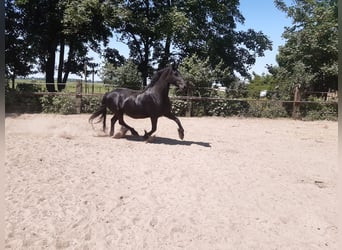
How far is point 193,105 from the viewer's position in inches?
579

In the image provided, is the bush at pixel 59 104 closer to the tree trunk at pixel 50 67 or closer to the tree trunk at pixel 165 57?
the tree trunk at pixel 50 67

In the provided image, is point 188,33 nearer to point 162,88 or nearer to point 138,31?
point 138,31

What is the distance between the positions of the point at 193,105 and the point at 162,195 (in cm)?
1056

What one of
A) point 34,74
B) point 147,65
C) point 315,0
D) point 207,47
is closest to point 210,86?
point 207,47

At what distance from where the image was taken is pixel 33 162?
527 centimetres

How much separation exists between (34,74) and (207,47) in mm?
9224

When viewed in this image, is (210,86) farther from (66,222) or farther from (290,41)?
(66,222)

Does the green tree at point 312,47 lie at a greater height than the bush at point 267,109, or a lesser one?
greater

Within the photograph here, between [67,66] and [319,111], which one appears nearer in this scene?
[319,111]

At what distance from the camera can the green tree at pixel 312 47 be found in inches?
648

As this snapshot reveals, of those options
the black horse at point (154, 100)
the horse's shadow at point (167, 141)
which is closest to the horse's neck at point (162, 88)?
the black horse at point (154, 100)

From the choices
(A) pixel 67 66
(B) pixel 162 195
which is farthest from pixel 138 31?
(B) pixel 162 195

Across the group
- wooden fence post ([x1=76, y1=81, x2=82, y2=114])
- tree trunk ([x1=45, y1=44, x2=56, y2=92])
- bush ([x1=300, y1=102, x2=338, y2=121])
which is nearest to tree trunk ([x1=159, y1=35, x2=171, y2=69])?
tree trunk ([x1=45, y1=44, x2=56, y2=92])

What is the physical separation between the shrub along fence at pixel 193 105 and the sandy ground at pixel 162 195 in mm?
5787
